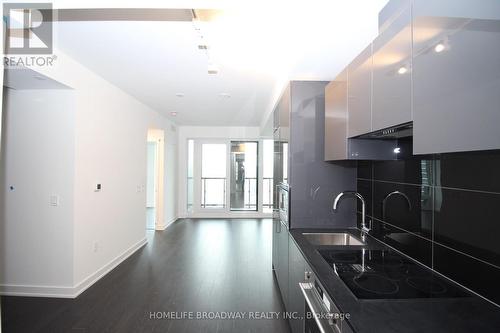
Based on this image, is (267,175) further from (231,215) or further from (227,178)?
(231,215)

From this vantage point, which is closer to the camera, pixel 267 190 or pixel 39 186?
pixel 39 186

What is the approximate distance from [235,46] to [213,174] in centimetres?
487

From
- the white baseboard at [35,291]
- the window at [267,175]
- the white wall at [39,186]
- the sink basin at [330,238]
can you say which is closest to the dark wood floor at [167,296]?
the white baseboard at [35,291]

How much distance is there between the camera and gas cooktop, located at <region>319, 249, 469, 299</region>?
1.14m

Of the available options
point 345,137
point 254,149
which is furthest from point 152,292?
point 254,149

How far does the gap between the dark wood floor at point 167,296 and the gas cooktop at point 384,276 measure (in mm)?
1078

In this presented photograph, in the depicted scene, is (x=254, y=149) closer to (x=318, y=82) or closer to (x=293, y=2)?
(x=318, y=82)

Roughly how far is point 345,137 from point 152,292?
104 inches

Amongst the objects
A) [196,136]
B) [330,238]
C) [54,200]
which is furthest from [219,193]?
[330,238]

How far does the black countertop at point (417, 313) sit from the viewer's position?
89cm

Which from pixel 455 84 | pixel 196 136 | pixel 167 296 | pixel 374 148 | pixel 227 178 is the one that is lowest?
pixel 167 296

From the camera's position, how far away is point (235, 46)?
2123 millimetres

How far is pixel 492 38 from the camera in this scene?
70 centimetres

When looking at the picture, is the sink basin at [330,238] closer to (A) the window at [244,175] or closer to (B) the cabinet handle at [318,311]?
(B) the cabinet handle at [318,311]
